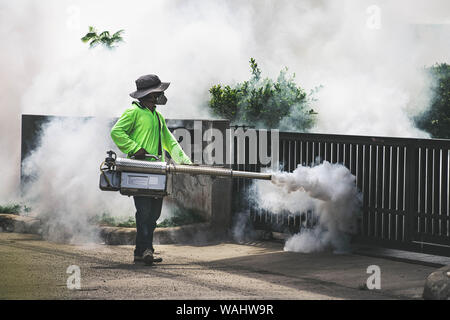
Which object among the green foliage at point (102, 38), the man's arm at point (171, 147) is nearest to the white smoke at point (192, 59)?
the green foliage at point (102, 38)

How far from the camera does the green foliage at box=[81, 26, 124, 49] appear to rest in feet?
74.7

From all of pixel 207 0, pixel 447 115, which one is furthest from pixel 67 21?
pixel 447 115

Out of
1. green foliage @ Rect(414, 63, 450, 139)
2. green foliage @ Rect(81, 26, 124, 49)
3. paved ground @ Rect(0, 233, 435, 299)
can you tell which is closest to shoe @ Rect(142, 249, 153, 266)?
→ paved ground @ Rect(0, 233, 435, 299)

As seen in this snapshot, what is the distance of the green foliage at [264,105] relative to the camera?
16250 millimetres

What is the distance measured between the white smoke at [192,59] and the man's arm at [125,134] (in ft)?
8.61

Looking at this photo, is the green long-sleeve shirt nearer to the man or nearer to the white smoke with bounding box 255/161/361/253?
the man

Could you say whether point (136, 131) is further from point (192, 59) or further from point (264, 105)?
point (192, 59)

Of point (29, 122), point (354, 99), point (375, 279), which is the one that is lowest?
point (375, 279)

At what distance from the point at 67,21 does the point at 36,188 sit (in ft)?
36.0

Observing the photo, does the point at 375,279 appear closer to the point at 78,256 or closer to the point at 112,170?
the point at 112,170

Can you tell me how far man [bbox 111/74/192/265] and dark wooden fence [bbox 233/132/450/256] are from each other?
6.89 ft

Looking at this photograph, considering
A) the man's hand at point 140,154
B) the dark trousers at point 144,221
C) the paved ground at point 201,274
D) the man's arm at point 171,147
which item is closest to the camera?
the paved ground at point 201,274

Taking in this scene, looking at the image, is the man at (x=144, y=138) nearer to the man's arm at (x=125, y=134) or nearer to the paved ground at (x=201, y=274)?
the man's arm at (x=125, y=134)

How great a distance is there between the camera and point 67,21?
23078 mm
